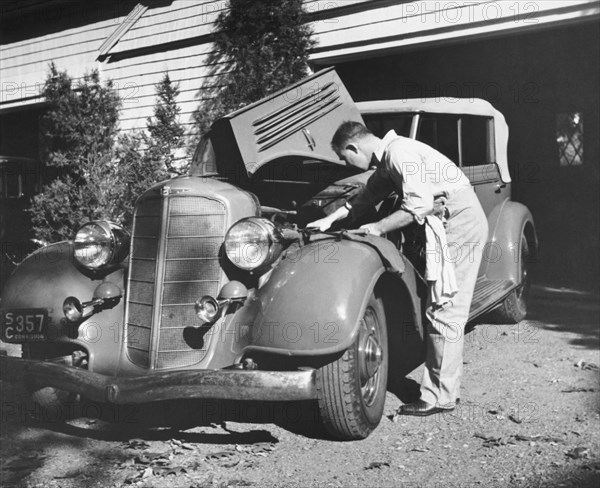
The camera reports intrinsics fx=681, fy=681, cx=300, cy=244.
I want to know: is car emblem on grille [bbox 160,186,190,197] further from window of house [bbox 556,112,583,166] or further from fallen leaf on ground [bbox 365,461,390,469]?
window of house [bbox 556,112,583,166]

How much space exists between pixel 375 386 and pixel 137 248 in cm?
150

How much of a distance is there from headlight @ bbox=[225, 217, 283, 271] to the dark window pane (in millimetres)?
2313

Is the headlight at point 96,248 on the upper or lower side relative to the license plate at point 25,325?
upper

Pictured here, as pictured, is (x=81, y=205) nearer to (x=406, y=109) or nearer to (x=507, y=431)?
(x=406, y=109)

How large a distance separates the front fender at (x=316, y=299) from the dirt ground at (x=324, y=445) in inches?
23.0

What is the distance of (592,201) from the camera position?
38.4 ft

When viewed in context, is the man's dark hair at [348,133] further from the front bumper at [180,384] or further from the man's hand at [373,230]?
the front bumper at [180,384]

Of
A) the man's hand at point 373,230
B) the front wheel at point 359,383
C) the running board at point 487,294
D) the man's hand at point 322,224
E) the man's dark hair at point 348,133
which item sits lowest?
the front wheel at point 359,383

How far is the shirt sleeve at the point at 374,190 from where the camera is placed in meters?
4.04

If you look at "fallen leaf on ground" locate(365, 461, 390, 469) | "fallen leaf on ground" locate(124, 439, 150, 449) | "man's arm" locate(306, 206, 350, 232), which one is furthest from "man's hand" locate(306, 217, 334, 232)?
"fallen leaf on ground" locate(124, 439, 150, 449)

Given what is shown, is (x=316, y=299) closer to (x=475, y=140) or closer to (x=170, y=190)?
(x=170, y=190)

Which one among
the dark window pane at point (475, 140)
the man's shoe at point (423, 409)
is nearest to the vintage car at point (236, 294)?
the man's shoe at point (423, 409)

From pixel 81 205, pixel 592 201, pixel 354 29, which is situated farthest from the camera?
pixel 592 201

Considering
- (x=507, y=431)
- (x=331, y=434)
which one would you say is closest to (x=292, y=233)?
(x=331, y=434)
